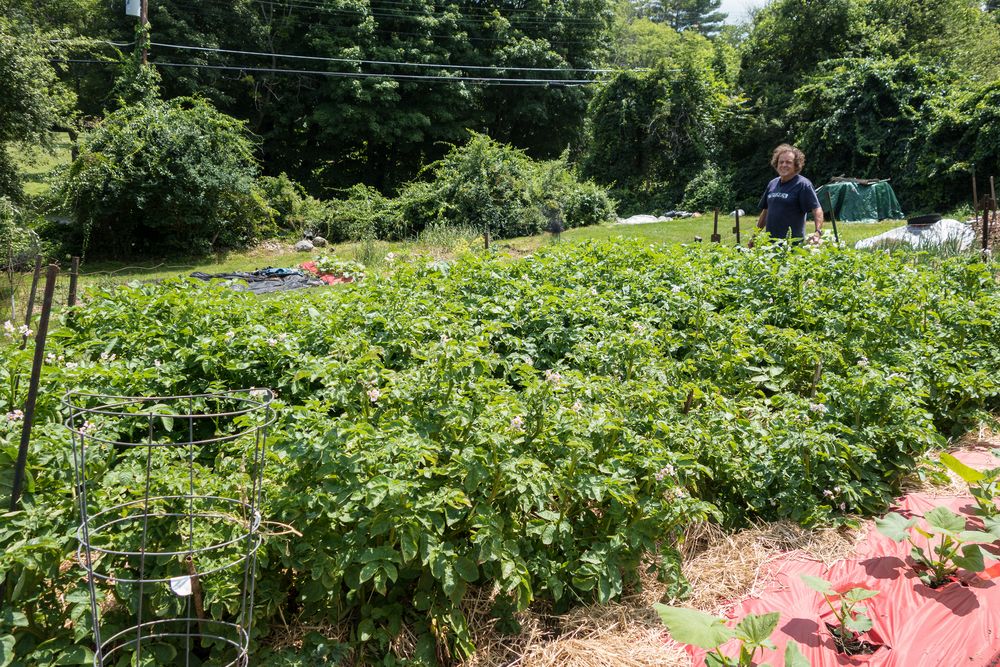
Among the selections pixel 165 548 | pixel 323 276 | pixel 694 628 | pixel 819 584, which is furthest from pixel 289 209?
pixel 694 628

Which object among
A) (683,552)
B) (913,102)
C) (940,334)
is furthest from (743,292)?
(913,102)

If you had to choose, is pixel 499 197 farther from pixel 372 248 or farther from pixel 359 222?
pixel 372 248

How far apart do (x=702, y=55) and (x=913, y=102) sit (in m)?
6.85

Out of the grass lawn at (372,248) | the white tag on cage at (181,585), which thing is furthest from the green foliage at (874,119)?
the white tag on cage at (181,585)

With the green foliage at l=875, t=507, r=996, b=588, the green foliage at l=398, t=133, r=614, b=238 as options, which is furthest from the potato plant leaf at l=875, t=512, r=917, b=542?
the green foliage at l=398, t=133, r=614, b=238

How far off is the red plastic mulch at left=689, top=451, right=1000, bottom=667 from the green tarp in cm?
1507

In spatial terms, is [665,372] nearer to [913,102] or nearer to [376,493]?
[376,493]

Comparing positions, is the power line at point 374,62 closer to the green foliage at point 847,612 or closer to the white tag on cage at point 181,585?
the white tag on cage at point 181,585

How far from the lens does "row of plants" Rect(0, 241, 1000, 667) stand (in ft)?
7.02

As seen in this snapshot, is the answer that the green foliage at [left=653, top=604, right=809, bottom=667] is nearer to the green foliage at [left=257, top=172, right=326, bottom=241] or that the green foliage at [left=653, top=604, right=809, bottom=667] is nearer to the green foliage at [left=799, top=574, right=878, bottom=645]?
the green foliage at [left=799, top=574, right=878, bottom=645]

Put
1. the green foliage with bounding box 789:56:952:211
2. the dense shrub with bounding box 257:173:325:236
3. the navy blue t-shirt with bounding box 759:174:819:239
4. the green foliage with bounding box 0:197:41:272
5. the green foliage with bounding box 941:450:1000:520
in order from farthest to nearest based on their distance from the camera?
the green foliage with bounding box 789:56:952:211 → the dense shrub with bounding box 257:173:325:236 → the green foliage with bounding box 0:197:41:272 → the navy blue t-shirt with bounding box 759:174:819:239 → the green foliage with bounding box 941:450:1000:520

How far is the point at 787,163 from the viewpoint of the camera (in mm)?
5867

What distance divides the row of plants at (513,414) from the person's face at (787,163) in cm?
111

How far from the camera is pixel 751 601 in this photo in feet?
8.72
